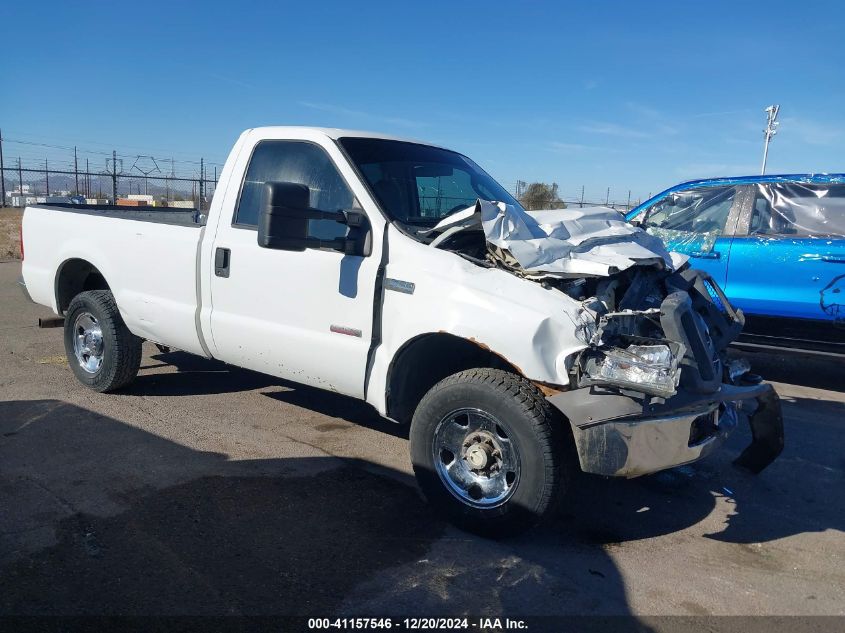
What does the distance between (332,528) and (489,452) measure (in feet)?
3.04

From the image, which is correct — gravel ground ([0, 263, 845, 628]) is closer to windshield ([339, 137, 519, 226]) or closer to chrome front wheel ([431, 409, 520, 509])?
chrome front wheel ([431, 409, 520, 509])

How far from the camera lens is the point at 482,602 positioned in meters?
3.09

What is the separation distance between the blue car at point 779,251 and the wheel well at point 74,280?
17.0 ft

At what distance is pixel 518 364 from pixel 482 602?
1.10m

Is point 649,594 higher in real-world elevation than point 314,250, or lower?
lower

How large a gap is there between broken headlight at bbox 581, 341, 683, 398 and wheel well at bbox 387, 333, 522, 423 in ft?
2.04

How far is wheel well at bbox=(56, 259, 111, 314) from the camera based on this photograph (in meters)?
6.02

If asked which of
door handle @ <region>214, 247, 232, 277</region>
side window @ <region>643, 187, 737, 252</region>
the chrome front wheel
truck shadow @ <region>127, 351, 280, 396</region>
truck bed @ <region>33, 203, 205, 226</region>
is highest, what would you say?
side window @ <region>643, 187, 737, 252</region>

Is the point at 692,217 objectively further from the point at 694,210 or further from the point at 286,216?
the point at 286,216

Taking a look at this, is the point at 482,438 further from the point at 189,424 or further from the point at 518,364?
the point at 189,424

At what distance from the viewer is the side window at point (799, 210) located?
689 centimetres

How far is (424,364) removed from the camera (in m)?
4.12

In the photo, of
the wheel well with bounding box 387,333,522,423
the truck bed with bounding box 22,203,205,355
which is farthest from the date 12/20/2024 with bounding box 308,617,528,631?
the truck bed with bounding box 22,203,205,355

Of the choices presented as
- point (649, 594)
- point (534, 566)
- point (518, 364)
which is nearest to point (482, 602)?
point (534, 566)
